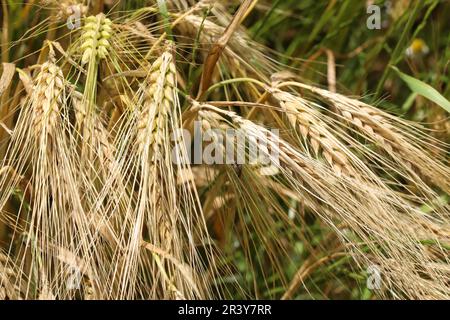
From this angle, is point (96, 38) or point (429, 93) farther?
point (429, 93)

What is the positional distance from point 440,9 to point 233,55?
91cm

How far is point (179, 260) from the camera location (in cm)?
105

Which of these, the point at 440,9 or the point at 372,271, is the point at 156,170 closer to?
the point at 372,271

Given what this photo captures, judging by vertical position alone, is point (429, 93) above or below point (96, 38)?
below

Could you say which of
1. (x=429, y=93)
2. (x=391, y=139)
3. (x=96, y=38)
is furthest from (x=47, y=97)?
Answer: (x=429, y=93)

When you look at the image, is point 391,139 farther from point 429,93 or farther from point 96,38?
point 96,38

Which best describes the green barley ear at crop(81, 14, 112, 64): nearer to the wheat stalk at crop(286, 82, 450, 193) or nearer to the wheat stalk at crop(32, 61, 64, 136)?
the wheat stalk at crop(32, 61, 64, 136)

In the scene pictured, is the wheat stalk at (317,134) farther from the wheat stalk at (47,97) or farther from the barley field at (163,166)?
the wheat stalk at (47,97)

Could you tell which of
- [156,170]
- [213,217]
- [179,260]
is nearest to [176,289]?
[179,260]

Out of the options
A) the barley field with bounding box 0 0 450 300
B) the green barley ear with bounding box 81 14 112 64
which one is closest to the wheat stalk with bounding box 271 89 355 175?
the barley field with bounding box 0 0 450 300

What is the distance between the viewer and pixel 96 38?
44.1 inches

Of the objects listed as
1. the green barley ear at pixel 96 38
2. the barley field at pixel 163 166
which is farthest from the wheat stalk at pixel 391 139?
the green barley ear at pixel 96 38

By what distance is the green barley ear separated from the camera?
1111 mm

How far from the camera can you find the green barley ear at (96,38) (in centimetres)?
111
